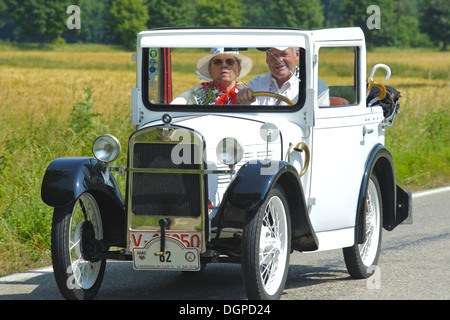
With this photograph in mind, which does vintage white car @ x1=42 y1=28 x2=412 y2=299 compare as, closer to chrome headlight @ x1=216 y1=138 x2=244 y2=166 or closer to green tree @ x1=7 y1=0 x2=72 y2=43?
chrome headlight @ x1=216 y1=138 x2=244 y2=166

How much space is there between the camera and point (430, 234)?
26.9 ft

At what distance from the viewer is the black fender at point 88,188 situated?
5234mm

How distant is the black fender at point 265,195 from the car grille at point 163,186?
0.22 metres

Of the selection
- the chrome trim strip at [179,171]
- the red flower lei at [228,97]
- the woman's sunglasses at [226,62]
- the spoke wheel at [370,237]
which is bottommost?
the spoke wheel at [370,237]

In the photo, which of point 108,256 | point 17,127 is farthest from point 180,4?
point 108,256

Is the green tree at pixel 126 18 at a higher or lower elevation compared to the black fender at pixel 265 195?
higher

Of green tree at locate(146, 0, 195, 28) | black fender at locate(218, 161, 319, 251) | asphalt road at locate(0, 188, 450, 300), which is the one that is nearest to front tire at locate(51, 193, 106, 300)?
asphalt road at locate(0, 188, 450, 300)

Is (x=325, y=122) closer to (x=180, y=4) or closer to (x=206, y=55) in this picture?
(x=206, y=55)

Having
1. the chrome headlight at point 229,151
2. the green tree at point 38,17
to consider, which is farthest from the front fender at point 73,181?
the green tree at point 38,17

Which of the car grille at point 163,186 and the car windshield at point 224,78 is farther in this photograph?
the car windshield at point 224,78

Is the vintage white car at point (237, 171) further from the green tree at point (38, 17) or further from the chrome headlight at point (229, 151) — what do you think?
the green tree at point (38, 17)

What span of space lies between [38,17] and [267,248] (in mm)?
82733

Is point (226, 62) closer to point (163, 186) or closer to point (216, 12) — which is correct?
point (163, 186)

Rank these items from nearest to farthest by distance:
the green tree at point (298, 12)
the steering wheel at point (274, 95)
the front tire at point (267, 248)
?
the front tire at point (267, 248) → the steering wheel at point (274, 95) → the green tree at point (298, 12)
